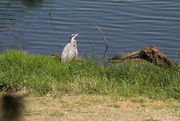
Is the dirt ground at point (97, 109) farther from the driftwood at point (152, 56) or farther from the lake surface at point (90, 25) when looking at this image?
the lake surface at point (90, 25)

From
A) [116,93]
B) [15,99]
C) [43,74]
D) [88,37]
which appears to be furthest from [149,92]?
[88,37]

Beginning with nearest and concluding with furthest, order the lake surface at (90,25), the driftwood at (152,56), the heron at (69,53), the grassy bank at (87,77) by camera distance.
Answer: the grassy bank at (87,77)
the driftwood at (152,56)
the heron at (69,53)
the lake surface at (90,25)

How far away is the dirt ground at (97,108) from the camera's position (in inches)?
212

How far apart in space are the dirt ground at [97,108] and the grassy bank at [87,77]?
Result: 0.67 ft

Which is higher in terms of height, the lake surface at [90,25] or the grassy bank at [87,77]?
the grassy bank at [87,77]

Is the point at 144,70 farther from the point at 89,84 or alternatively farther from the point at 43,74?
the point at 43,74

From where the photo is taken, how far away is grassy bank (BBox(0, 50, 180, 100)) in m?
6.68

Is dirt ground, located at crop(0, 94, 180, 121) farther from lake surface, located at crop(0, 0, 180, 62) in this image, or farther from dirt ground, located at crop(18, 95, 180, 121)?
lake surface, located at crop(0, 0, 180, 62)

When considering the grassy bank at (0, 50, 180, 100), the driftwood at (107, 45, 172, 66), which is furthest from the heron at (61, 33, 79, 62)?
the driftwood at (107, 45, 172, 66)

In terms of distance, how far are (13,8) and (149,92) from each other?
11.7m

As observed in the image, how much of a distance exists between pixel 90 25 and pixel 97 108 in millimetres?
9580

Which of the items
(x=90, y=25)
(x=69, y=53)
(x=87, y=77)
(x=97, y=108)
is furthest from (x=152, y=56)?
(x=90, y=25)

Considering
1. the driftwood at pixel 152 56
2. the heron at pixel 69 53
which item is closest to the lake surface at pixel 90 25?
the heron at pixel 69 53

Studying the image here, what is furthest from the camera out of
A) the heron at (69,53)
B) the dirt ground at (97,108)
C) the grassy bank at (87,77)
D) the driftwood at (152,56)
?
the heron at (69,53)
